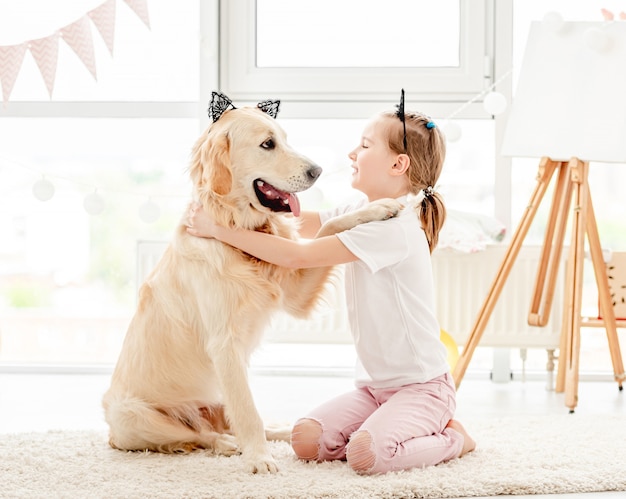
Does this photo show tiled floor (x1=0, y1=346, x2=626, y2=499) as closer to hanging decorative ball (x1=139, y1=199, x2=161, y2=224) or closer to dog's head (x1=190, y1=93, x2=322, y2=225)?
hanging decorative ball (x1=139, y1=199, x2=161, y2=224)

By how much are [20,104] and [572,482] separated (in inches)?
110

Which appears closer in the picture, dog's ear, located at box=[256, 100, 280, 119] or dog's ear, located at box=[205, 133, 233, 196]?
dog's ear, located at box=[205, 133, 233, 196]

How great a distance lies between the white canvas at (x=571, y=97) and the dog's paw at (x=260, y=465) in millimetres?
1568

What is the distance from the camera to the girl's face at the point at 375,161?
2070 millimetres

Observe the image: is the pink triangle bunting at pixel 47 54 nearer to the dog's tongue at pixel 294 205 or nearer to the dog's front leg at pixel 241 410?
the dog's tongue at pixel 294 205

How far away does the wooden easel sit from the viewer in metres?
2.84

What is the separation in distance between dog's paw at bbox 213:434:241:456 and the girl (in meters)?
0.16

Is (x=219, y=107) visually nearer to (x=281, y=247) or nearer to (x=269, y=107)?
(x=269, y=107)

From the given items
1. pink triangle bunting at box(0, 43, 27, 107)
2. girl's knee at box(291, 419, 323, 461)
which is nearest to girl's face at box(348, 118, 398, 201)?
girl's knee at box(291, 419, 323, 461)

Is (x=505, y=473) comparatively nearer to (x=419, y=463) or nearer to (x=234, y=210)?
(x=419, y=463)

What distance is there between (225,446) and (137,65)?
211cm

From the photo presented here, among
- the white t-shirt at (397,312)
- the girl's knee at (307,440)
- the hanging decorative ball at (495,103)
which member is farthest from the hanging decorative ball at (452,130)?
the girl's knee at (307,440)

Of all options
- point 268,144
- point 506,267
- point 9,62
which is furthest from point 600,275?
point 9,62

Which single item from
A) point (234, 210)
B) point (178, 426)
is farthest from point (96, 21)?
point (178, 426)
